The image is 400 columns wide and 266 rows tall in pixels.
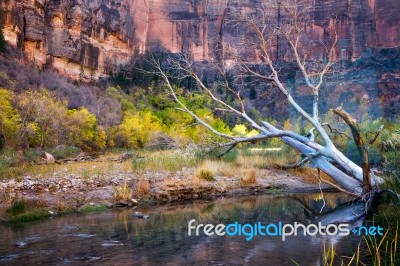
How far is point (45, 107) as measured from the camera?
25.1 metres

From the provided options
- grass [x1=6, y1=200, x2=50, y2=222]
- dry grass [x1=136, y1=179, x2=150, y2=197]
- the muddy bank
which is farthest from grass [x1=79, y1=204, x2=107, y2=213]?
dry grass [x1=136, y1=179, x2=150, y2=197]

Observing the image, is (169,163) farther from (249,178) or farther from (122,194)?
(122,194)

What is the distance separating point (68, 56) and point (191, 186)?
3754 centimetres

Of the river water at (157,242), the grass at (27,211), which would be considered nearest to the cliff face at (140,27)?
the grass at (27,211)

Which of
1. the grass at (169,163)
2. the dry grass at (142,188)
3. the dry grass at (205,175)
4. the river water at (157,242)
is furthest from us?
the grass at (169,163)

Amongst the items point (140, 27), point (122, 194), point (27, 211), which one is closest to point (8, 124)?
point (122, 194)

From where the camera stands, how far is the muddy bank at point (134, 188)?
404 inches

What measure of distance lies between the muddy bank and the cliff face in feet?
102

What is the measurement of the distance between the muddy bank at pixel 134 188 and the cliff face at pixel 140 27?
3101 centimetres

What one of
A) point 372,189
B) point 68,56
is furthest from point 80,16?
point 372,189

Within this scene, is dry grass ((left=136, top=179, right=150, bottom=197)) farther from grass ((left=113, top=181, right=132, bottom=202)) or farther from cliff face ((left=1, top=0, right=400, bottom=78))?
cliff face ((left=1, top=0, right=400, bottom=78))

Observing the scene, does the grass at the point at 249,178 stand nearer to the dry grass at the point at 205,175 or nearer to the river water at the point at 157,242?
the dry grass at the point at 205,175

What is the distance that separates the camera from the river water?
5.62 meters

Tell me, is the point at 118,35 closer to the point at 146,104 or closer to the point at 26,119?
the point at 146,104
